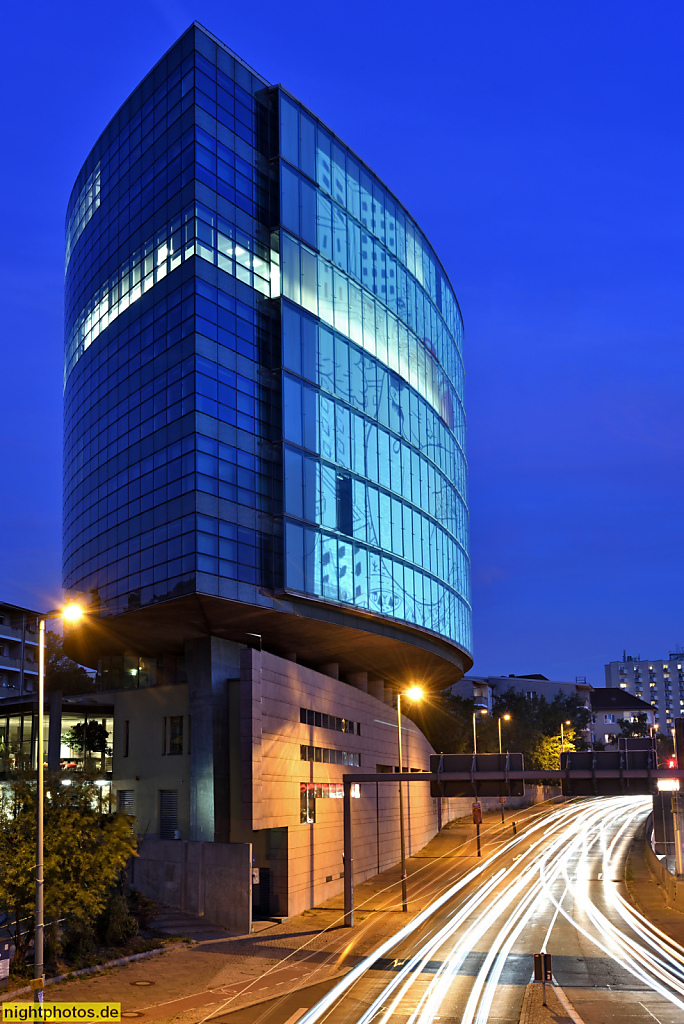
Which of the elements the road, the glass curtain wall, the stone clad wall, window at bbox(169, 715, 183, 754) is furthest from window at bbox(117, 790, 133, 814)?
the road

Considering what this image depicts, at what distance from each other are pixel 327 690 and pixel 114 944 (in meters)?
24.7

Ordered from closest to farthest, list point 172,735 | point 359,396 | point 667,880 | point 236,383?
point 236,383, point 667,880, point 172,735, point 359,396

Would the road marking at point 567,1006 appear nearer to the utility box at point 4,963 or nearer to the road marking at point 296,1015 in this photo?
the road marking at point 296,1015

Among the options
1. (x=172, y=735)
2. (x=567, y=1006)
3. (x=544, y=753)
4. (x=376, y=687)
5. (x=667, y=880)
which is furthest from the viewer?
(x=544, y=753)

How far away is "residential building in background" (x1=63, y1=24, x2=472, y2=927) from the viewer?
157ft

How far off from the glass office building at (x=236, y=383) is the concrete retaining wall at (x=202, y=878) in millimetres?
11495

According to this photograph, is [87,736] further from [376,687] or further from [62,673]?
[62,673]

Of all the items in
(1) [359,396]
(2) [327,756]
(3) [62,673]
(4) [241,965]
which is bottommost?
(4) [241,965]

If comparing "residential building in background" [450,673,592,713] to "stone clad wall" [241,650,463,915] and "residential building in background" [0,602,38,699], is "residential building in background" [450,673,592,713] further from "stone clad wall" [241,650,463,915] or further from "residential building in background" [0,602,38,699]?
"stone clad wall" [241,650,463,915]

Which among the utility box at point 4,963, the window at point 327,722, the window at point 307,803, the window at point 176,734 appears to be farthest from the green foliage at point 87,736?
the utility box at point 4,963

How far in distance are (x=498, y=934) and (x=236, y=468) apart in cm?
2482

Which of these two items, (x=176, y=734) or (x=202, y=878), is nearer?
(x=202, y=878)

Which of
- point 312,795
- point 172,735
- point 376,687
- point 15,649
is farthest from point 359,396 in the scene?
point 15,649

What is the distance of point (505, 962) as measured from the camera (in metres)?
33.4
